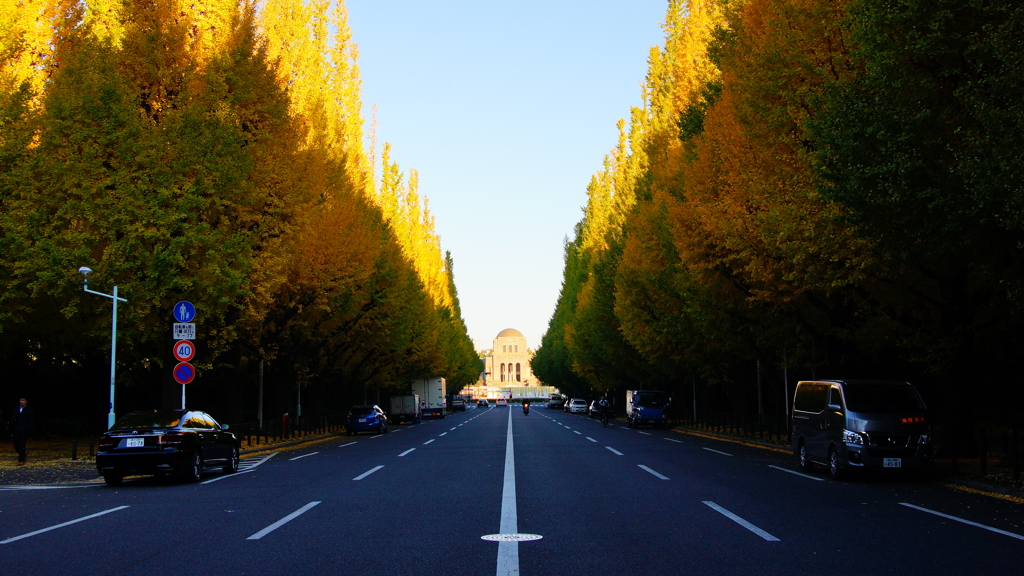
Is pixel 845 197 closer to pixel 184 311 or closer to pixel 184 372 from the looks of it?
pixel 184 311

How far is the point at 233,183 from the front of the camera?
931 inches

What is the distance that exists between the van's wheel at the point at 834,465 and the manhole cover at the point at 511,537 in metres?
8.94

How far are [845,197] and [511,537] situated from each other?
29.4 feet

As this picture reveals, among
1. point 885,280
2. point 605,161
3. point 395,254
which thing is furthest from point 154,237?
point 605,161

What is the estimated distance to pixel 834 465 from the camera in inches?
647

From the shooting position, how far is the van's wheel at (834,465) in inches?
640

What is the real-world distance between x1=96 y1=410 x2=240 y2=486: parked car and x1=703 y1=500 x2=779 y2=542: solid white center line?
31.8ft

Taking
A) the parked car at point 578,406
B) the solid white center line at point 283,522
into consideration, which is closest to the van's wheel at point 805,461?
the solid white center line at point 283,522

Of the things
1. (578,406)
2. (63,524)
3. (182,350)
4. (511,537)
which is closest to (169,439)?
(63,524)

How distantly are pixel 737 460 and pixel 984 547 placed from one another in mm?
12629

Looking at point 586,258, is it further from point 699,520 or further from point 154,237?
point 699,520

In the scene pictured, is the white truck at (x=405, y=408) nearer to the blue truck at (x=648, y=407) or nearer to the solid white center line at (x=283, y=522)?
the blue truck at (x=648, y=407)

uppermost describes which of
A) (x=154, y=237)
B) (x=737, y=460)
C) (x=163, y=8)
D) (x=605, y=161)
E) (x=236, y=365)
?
(x=605, y=161)

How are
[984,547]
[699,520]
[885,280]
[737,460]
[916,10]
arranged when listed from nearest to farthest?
1. [984,547]
2. [699,520]
3. [916,10]
4. [885,280]
5. [737,460]
